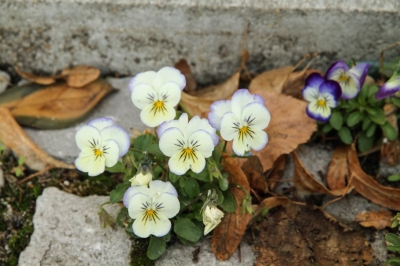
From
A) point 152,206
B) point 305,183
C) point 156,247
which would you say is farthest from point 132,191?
point 305,183

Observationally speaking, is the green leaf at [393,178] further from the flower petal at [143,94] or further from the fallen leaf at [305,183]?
the flower petal at [143,94]

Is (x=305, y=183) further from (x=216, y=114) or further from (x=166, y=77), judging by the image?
(x=166, y=77)

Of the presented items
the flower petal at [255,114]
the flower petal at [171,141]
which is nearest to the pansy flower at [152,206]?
the flower petal at [171,141]

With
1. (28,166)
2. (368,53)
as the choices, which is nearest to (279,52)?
(368,53)

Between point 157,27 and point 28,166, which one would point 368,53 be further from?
point 28,166

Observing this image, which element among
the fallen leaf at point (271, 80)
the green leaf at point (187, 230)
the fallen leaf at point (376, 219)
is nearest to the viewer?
the green leaf at point (187, 230)

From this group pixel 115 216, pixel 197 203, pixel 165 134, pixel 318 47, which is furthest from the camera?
pixel 318 47

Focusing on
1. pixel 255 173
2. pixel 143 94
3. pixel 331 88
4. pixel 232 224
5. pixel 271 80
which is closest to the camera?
pixel 143 94
